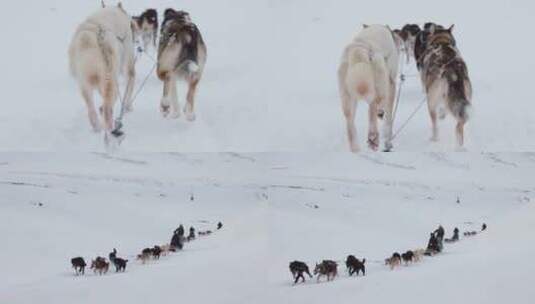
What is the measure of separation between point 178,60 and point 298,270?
2.39 ft

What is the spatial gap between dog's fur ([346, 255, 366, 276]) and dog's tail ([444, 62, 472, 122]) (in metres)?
0.51

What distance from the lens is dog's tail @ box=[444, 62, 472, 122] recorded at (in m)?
2.47

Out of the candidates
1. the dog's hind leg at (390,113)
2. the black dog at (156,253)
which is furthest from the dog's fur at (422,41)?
the black dog at (156,253)

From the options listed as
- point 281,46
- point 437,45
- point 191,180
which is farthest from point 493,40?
point 191,180

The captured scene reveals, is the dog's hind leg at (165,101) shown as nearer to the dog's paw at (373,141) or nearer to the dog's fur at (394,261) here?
the dog's paw at (373,141)

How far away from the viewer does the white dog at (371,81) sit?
248 centimetres

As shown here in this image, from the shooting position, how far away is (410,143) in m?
2.55

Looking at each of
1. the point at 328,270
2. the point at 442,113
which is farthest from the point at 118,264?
the point at 442,113

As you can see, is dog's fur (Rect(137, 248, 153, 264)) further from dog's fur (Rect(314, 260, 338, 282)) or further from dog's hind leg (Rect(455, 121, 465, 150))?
dog's hind leg (Rect(455, 121, 465, 150))

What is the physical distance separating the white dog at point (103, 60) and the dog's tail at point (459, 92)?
0.94m

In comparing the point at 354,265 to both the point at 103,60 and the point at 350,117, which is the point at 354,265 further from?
the point at 103,60

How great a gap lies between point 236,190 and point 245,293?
0.32 m

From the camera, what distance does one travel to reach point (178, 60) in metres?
2.58

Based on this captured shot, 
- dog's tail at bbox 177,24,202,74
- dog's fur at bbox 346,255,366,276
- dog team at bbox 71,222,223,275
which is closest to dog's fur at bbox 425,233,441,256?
dog's fur at bbox 346,255,366,276
